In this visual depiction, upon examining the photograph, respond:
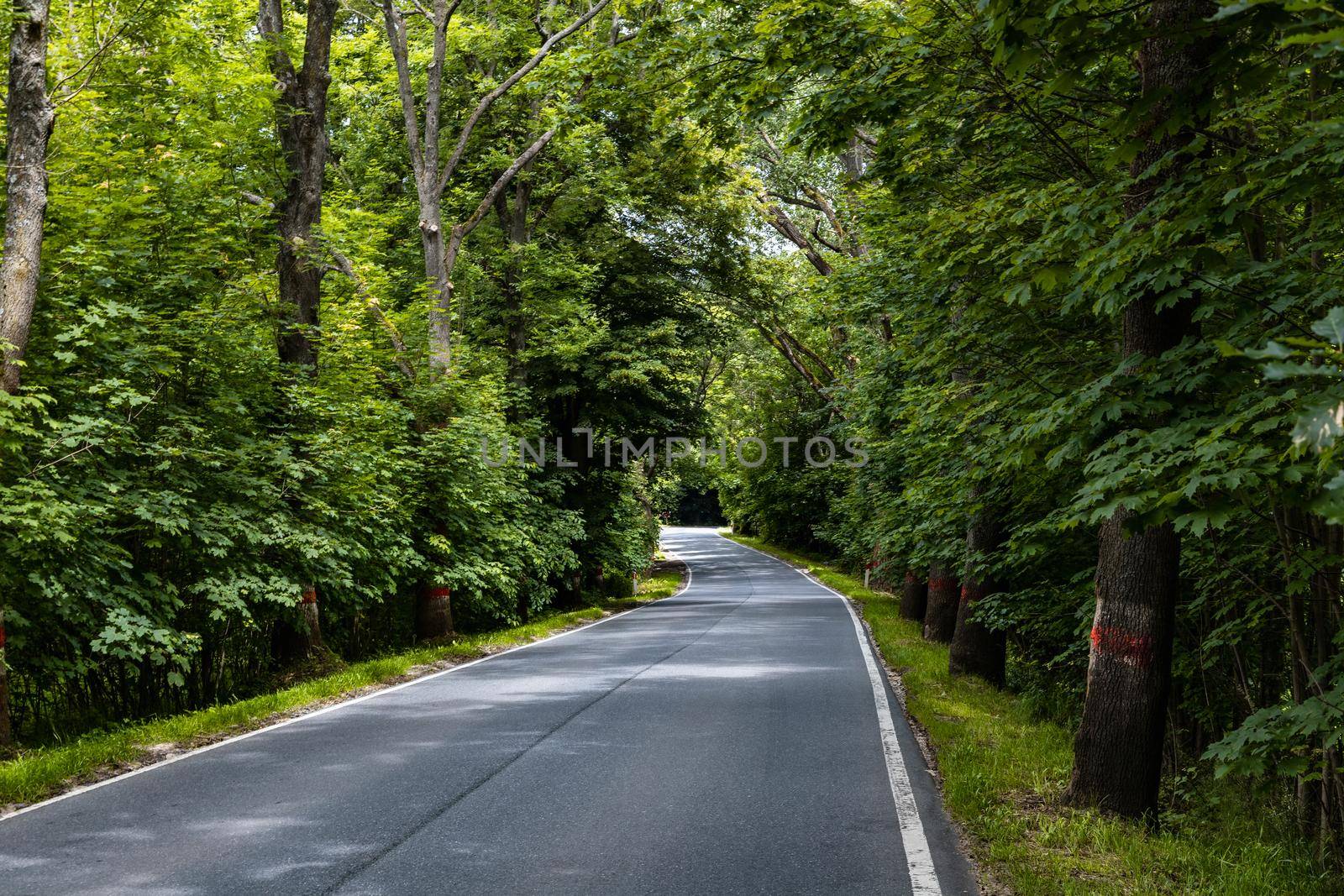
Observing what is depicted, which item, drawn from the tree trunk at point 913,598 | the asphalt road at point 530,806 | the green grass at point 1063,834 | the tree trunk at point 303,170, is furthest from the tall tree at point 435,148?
the tree trunk at point 913,598

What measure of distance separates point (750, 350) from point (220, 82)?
2942 cm

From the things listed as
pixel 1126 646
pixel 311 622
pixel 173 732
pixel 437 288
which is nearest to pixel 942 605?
pixel 311 622

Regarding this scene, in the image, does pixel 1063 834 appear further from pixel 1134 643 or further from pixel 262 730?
pixel 262 730

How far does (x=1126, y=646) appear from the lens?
628cm

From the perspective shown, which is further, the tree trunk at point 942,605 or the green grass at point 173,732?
the tree trunk at point 942,605

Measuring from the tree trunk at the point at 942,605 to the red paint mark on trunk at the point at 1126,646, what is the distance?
1020 centimetres

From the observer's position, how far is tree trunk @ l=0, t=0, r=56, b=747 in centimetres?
809

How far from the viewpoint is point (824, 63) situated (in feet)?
22.8

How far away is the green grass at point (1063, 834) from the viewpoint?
4934 millimetres

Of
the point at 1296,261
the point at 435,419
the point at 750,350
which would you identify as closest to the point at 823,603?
the point at 435,419

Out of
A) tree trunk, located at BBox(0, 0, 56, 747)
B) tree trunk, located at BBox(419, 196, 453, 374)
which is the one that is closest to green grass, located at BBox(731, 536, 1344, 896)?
tree trunk, located at BBox(0, 0, 56, 747)

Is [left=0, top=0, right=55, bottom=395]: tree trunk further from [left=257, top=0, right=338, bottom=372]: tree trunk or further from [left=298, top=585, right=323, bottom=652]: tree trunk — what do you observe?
[left=298, top=585, right=323, bottom=652]: tree trunk

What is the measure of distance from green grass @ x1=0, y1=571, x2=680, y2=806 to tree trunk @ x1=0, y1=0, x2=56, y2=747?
3.69 feet

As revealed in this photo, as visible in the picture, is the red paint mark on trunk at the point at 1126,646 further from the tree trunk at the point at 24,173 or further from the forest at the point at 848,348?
the tree trunk at the point at 24,173
